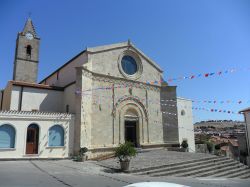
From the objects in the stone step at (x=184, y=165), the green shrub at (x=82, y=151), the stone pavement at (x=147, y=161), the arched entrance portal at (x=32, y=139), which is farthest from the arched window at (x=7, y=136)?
the stone step at (x=184, y=165)

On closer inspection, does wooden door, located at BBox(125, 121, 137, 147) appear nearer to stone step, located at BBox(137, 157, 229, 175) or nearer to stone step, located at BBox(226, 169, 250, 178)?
stone step, located at BBox(137, 157, 229, 175)

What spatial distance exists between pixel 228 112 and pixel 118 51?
487 inches

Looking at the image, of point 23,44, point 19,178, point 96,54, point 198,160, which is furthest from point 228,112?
point 23,44

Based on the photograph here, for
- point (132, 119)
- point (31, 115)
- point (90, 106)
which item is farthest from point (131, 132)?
point (31, 115)

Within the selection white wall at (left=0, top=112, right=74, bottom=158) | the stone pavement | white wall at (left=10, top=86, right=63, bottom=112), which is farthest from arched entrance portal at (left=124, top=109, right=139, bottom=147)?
white wall at (left=10, top=86, right=63, bottom=112)

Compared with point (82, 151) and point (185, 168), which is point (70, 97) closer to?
point (82, 151)

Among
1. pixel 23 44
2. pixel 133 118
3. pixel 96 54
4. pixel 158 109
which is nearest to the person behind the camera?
pixel 96 54

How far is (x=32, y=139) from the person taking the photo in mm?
18125

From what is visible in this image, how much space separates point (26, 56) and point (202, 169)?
25.5 m

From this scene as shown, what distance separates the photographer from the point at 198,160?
60.7 feet

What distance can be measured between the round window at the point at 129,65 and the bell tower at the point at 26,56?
1296cm

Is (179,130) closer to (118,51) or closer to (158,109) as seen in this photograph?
(158,109)

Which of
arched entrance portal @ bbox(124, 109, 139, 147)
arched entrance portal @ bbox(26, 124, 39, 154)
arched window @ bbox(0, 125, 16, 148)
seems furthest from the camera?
arched entrance portal @ bbox(124, 109, 139, 147)

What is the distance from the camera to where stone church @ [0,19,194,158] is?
18.2 metres
